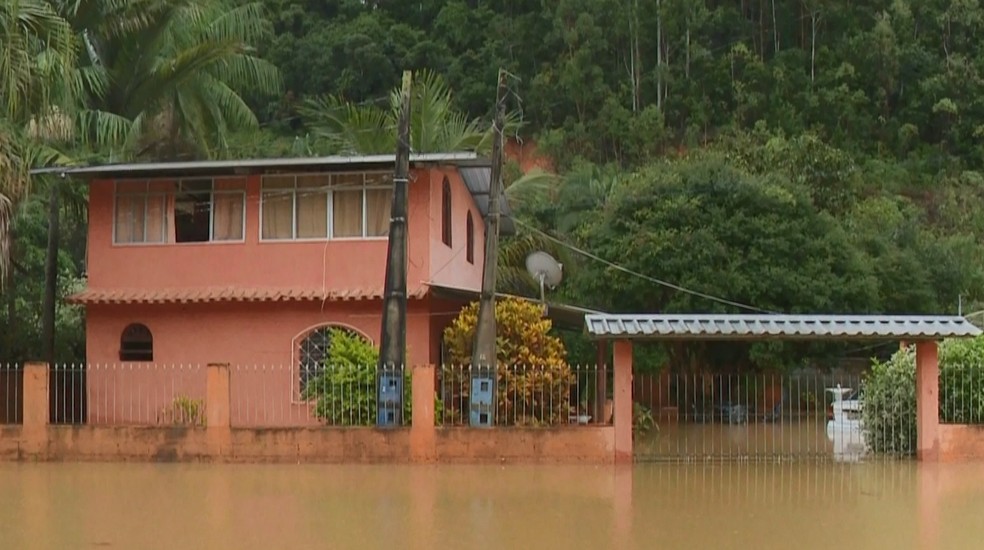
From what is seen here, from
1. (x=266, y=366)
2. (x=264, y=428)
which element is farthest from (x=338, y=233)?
(x=264, y=428)

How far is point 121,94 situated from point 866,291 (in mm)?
17481

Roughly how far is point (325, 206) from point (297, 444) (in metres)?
5.07

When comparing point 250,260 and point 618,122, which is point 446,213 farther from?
point 618,122

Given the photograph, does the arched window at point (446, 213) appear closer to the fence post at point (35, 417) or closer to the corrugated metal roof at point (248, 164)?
the corrugated metal roof at point (248, 164)

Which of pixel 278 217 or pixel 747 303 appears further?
pixel 747 303

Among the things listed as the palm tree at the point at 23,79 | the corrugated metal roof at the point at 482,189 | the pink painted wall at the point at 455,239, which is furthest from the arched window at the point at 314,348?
the palm tree at the point at 23,79

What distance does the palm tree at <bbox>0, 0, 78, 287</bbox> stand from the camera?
15508 millimetres

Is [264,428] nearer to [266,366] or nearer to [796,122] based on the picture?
[266,366]

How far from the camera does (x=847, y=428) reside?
76.0 feet

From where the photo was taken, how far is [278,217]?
2017 cm

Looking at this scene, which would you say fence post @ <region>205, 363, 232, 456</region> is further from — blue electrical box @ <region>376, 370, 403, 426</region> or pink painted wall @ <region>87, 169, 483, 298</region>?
pink painted wall @ <region>87, 169, 483, 298</region>

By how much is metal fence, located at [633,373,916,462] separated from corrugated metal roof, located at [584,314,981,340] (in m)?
1.40

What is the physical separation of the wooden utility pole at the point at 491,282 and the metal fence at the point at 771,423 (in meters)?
2.68

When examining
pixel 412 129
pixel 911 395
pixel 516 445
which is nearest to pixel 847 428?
pixel 911 395
